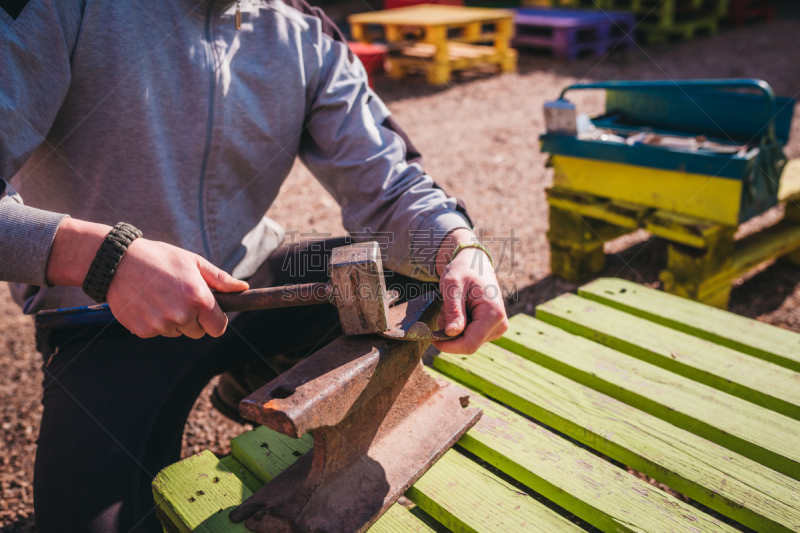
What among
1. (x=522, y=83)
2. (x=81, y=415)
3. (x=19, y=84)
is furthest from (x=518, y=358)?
(x=522, y=83)

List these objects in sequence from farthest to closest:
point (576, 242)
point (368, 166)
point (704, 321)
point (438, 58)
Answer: point (438, 58), point (576, 242), point (704, 321), point (368, 166)

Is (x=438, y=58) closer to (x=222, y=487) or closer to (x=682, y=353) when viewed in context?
(x=682, y=353)

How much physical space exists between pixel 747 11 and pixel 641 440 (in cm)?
1136

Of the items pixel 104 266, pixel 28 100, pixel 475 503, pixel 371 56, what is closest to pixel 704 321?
pixel 475 503

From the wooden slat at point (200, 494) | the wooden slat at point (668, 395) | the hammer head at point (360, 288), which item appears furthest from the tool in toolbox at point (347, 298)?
the wooden slat at point (668, 395)

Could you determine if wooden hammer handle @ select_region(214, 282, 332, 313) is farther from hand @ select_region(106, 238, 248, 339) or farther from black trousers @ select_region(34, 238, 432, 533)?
black trousers @ select_region(34, 238, 432, 533)

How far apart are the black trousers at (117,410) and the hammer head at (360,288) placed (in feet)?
1.99

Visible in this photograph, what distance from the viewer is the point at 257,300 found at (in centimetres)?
128

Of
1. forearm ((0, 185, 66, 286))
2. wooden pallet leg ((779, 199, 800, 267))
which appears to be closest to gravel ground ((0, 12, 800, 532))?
wooden pallet leg ((779, 199, 800, 267))

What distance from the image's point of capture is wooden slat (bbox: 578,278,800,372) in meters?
1.92

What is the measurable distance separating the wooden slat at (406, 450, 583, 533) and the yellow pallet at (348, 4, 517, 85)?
666 centimetres

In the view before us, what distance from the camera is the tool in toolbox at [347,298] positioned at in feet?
4.01

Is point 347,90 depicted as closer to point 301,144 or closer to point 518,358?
point 301,144

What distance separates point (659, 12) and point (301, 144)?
9057 mm
